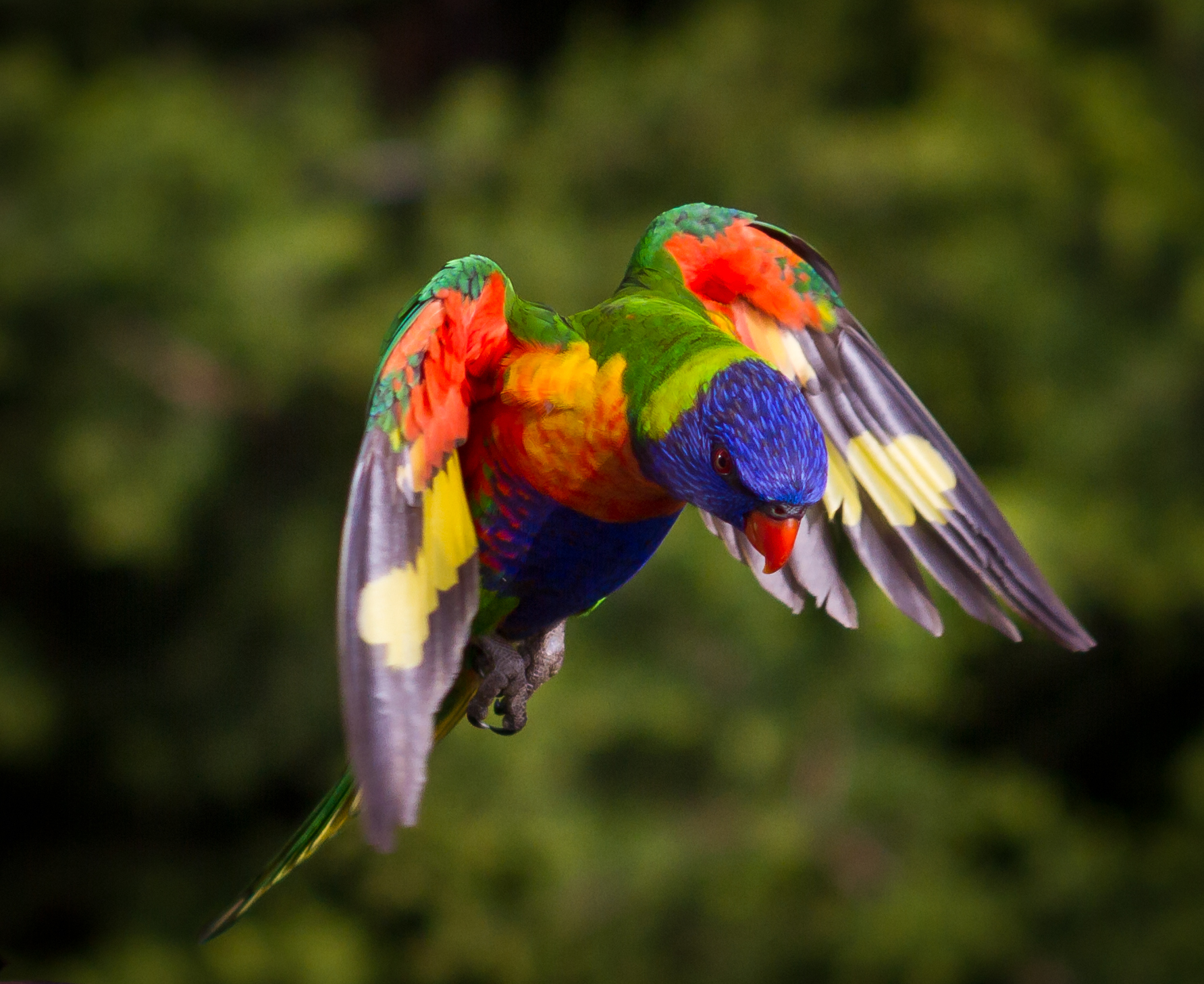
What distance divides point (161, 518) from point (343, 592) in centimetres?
200

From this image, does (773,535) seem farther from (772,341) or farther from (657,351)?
(772,341)

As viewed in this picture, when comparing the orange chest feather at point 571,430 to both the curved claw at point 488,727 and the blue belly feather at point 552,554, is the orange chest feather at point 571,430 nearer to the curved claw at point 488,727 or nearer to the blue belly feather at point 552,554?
the blue belly feather at point 552,554

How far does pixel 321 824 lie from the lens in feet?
3.00

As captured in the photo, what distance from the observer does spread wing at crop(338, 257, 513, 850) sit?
0.58 meters

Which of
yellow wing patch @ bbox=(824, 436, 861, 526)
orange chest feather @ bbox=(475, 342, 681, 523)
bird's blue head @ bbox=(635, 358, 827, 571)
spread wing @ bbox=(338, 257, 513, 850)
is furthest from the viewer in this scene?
yellow wing patch @ bbox=(824, 436, 861, 526)

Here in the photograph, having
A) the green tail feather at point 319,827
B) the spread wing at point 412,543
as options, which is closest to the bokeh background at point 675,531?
the green tail feather at point 319,827

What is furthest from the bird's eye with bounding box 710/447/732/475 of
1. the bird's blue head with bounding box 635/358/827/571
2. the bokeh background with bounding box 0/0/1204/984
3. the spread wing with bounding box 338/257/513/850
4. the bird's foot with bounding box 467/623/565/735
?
the bokeh background with bounding box 0/0/1204/984

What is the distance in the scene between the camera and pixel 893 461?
93 centimetres

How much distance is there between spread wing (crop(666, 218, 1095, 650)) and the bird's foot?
6.9 inches

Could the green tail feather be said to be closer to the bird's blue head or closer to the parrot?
the parrot

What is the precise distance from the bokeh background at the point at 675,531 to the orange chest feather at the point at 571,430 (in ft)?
5.03

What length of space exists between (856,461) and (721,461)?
0.25 meters

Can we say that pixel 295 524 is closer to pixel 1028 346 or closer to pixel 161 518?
pixel 161 518

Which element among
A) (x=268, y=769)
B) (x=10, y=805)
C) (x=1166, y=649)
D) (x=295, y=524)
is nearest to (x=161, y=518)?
(x=295, y=524)
